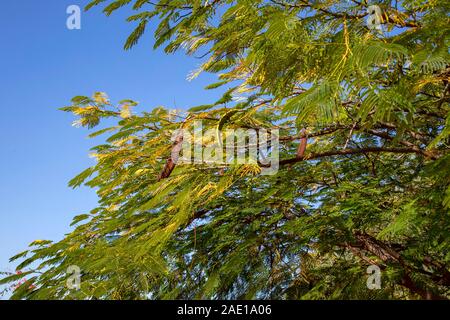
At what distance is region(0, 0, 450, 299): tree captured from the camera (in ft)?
8.06

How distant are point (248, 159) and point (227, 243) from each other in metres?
1.30

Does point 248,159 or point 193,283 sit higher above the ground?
point 248,159

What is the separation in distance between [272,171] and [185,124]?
0.76 meters

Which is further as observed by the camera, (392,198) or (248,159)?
(392,198)

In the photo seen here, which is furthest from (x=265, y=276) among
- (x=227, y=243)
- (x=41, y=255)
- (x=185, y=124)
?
(x=41, y=255)

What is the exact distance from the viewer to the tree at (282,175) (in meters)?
2.46

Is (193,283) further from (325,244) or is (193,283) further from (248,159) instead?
(248,159)

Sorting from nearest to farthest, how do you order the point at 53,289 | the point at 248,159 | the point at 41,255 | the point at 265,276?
the point at 248,159, the point at 53,289, the point at 265,276, the point at 41,255

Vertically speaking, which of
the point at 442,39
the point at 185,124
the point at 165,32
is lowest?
the point at 185,124

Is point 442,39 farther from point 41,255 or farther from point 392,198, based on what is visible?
point 41,255

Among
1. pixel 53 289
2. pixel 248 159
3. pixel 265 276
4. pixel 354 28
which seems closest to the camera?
pixel 354 28

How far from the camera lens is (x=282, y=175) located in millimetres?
4273

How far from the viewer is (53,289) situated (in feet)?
10.2

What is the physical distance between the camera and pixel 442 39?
7.55 feet
